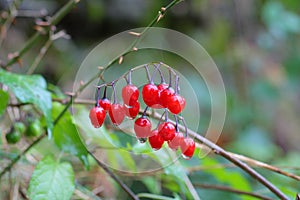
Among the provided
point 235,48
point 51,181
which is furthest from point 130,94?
point 235,48

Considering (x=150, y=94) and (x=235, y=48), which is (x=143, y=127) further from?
(x=235, y=48)

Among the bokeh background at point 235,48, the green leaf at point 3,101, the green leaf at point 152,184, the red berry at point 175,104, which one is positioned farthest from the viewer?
the bokeh background at point 235,48

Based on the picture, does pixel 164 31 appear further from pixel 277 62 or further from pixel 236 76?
pixel 277 62

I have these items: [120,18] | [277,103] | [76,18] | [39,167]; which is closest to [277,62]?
[277,103]

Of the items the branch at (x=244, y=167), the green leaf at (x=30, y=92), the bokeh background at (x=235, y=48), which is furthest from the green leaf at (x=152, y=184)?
the bokeh background at (x=235, y=48)

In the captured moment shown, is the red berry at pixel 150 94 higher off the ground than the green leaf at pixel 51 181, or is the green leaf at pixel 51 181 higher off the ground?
the red berry at pixel 150 94

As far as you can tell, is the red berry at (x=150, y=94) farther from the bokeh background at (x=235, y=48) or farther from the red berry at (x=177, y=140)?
the bokeh background at (x=235, y=48)
